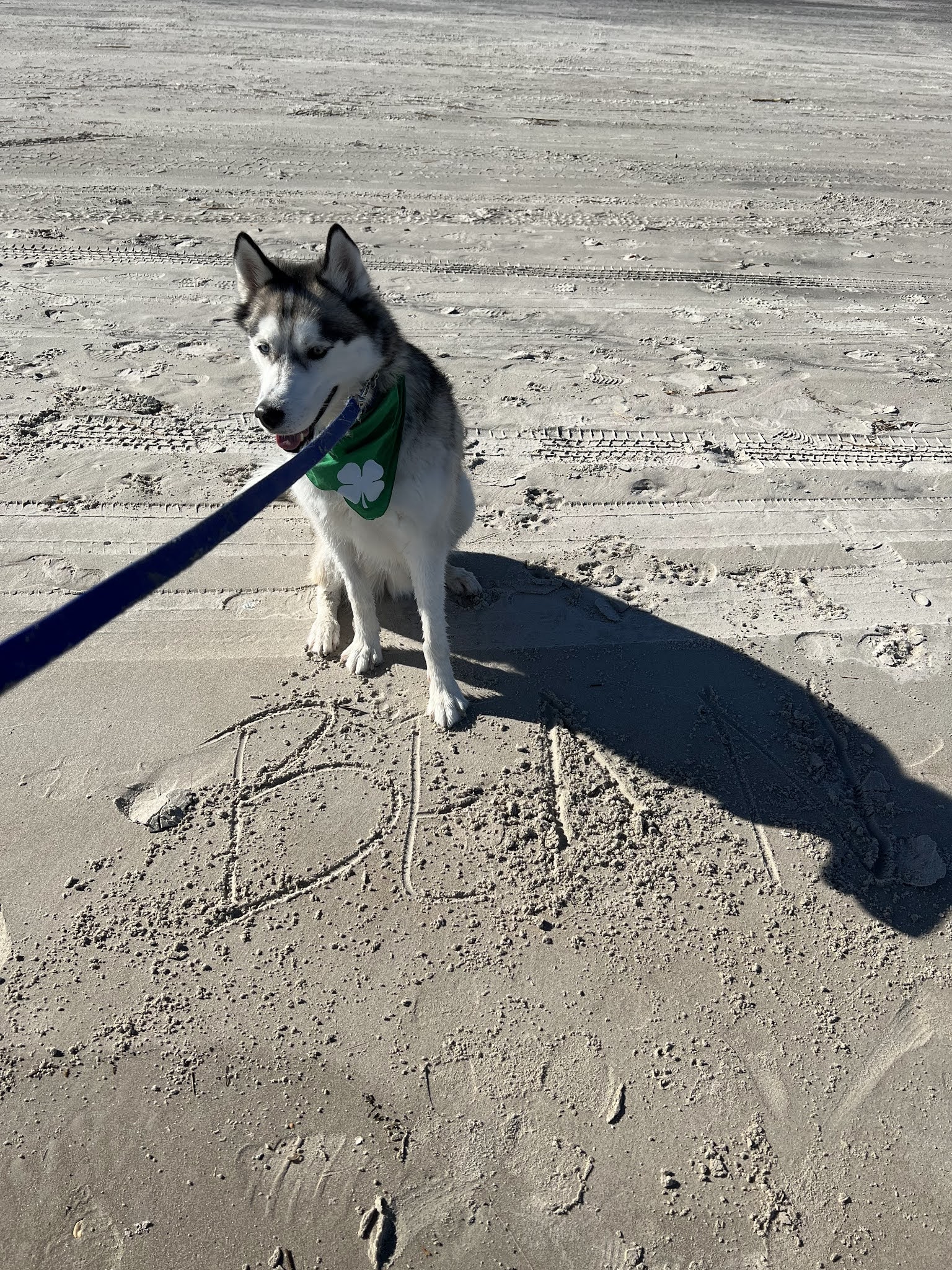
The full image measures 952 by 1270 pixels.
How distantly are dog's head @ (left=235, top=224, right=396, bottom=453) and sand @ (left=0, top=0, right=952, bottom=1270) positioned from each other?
1.26 metres

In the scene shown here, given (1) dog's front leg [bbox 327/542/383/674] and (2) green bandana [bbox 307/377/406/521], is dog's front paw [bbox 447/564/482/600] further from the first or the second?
(2) green bandana [bbox 307/377/406/521]

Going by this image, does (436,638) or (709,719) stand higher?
(436,638)

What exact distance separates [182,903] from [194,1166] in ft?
2.52

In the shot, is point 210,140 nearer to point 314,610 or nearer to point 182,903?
point 314,610

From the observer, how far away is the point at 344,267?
2.79 meters

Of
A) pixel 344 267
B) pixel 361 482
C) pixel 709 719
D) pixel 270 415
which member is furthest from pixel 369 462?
pixel 709 719

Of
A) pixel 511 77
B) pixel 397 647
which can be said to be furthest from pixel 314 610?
pixel 511 77

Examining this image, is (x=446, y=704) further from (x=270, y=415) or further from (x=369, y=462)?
(x=270, y=415)

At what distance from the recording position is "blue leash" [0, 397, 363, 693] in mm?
1403

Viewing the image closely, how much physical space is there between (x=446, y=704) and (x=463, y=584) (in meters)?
0.75

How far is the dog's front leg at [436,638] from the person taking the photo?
319cm

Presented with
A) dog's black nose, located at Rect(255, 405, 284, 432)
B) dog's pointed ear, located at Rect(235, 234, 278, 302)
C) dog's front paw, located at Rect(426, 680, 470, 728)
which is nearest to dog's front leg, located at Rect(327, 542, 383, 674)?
dog's front paw, located at Rect(426, 680, 470, 728)

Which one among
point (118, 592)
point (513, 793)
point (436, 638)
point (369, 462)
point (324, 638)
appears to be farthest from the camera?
point (324, 638)

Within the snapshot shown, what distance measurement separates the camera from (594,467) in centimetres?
461
